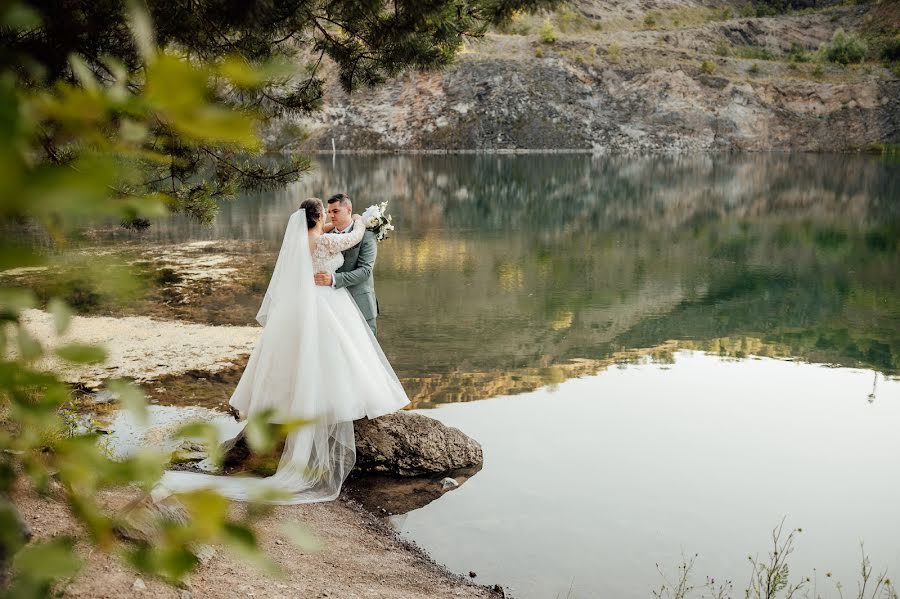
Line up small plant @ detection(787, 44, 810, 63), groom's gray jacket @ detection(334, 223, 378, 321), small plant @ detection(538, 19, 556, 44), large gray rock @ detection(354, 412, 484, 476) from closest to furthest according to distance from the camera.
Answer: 1. large gray rock @ detection(354, 412, 484, 476)
2. groom's gray jacket @ detection(334, 223, 378, 321)
3. small plant @ detection(538, 19, 556, 44)
4. small plant @ detection(787, 44, 810, 63)

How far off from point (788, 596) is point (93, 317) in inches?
406

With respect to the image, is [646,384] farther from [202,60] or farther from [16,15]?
[16,15]

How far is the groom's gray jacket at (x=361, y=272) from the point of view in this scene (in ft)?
24.7

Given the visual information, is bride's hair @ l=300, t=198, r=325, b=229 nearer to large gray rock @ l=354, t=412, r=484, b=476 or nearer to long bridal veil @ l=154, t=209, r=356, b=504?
long bridal veil @ l=154, t=209, r=356, b=504

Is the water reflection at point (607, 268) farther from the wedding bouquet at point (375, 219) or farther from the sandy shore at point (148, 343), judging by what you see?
the wedding bouquet at point (375, 219)

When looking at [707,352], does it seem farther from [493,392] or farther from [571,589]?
[571,589]

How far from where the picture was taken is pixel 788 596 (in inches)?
219

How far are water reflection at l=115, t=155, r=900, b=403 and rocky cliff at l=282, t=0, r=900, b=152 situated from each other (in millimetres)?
29852

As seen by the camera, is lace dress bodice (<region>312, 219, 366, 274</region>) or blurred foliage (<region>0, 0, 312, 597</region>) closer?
blurred foliage (<region>0, 0, 312, 597</region>)

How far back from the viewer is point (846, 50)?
235 ft

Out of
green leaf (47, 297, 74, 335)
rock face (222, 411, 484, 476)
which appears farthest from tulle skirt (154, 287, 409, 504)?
green leaf (47, 297, 74, 335)

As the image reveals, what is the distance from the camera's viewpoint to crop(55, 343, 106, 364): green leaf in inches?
35.1

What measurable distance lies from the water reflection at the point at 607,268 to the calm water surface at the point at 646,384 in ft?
0.26

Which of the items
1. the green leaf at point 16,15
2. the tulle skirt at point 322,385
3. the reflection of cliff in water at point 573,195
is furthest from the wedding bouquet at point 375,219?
A: the reflection of cliff in water at point 573,195
